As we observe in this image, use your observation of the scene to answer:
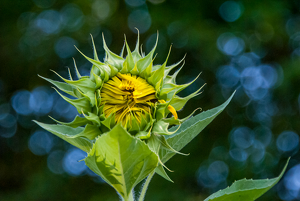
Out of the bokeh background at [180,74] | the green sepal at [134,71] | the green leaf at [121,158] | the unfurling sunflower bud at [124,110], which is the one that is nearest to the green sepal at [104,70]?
the unfurling sunflower bud at [124,110]

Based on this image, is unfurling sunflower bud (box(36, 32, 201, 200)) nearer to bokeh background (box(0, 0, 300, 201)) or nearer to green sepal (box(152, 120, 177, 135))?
green sepal (box(152, 120, 177, 135))

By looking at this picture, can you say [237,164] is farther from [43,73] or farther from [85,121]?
[85,121]

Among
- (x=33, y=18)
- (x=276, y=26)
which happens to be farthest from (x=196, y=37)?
(x=33, y=18)

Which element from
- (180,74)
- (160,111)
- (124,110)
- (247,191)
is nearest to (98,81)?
(124,110)

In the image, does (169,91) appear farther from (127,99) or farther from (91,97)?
(91,97)

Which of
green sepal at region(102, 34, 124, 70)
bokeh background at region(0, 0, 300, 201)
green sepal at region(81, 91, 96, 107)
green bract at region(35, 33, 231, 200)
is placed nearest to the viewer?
green bract at region(35, 33, 231, 200)

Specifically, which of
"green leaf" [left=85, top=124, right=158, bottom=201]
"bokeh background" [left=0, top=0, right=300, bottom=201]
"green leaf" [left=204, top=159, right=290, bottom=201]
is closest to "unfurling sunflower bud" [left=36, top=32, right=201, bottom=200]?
"green leaf" [left=85, top=124, right=158, bottom=201]

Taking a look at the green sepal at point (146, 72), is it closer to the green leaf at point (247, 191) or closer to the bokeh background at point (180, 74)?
the green leaf at point (247, 191)
